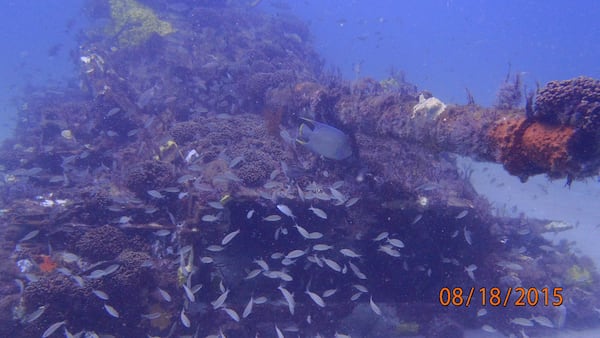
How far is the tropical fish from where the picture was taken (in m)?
6.82

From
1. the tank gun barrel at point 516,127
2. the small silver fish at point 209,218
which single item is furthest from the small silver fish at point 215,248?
the tank gun barrel at point 516,127

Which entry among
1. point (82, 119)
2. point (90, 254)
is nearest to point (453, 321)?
point (90, 254)

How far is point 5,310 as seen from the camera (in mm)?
5945

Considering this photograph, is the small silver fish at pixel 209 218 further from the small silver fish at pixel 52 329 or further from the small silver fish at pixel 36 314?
the small silver fish at pixel 36 314

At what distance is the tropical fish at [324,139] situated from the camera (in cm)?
682

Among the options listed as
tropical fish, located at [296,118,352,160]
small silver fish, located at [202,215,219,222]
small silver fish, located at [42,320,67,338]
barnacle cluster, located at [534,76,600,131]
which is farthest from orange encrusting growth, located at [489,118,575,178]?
small silver fish, located at [42,320,67,338]

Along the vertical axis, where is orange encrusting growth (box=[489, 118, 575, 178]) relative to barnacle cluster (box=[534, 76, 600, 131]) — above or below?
below

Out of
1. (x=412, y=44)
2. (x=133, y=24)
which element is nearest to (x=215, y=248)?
(x=133, y=24)

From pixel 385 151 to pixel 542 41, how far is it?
19393 cm

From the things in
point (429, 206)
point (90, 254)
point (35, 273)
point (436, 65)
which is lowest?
point (35, 273)

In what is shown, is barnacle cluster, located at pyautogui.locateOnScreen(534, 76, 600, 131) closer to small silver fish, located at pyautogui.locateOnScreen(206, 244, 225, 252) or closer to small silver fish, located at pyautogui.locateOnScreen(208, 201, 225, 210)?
small silver fish, located at pyautogui.locateOnScreen(208, 201, 225, 210)

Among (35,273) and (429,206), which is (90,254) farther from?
(429,206)

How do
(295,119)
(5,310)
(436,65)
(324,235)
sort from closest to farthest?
(5,310)
(324,235)
(295,119)
(436,65)

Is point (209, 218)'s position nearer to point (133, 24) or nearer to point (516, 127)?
point (516, 127)
